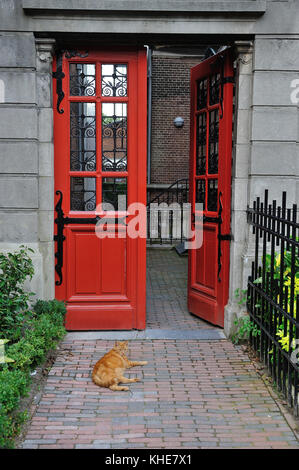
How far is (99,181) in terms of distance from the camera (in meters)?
6.48

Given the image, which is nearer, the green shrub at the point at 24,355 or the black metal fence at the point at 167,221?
the green shrub at the point at 24,355

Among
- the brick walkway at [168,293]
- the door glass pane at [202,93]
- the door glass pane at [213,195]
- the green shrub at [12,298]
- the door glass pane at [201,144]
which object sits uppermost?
the door glass pane at [202,93]

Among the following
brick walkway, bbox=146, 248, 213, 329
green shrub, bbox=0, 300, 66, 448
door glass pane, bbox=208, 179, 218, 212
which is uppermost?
door glass pane, bbox=208, 179, 218, 212

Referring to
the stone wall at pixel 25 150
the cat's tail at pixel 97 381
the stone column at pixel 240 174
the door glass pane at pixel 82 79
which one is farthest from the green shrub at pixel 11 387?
the door glass pane at pixel 82 79

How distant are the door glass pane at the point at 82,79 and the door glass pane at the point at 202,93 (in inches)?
61.4

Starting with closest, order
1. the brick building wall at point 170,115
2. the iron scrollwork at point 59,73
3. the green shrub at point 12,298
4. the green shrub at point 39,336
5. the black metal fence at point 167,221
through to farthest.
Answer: the green shrub at point 39,336 → the green shrub at point 12,298 → the iron scrollwork at point 59,73 → the black metal fence at point 167,221 → the brick building wall at point 170,115

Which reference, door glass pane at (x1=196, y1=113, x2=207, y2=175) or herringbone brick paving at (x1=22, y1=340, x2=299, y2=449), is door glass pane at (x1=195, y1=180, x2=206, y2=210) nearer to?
door glass pane at (x1=196, y1=113, x2=207, y2=175)

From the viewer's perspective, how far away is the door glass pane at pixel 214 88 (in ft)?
21.9

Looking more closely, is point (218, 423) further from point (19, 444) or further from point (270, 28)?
point (270, 28)

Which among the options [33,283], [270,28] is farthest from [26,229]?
[270,28]

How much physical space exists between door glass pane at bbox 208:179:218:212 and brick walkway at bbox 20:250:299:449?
1.74 metres

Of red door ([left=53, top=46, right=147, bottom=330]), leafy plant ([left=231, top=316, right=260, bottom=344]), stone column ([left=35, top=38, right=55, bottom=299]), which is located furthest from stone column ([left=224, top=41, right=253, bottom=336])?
stone column ([left=35, top=38, right=55, bottom=299])

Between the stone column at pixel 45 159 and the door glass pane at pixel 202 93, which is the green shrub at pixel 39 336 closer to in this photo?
the stone column at pixel 45 159

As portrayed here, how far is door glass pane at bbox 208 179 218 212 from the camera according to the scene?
6.75 m
